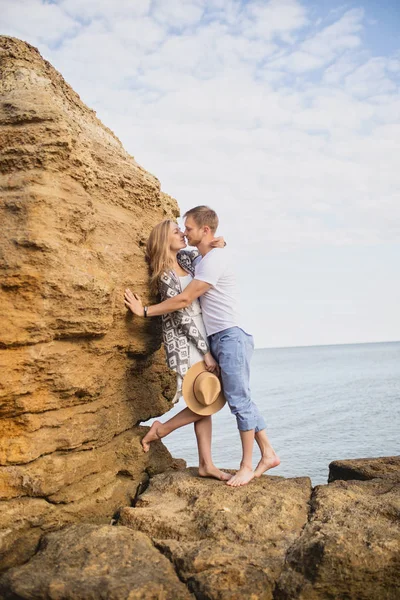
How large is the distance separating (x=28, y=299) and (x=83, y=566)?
170cm

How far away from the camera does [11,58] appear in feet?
15.0

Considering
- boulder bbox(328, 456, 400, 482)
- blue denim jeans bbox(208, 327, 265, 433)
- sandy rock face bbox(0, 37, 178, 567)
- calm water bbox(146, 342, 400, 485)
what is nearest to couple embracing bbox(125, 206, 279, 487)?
blue denim jeans bbox(208, 327, 265, 433)

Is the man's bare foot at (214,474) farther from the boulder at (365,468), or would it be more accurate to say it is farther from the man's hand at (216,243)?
the man's hand at (216,243)

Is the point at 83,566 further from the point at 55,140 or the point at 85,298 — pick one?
the point at 55,140

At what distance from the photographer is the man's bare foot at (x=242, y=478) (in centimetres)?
434

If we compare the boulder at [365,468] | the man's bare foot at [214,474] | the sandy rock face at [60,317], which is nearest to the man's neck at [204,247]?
the sandy rock face at [60,317]

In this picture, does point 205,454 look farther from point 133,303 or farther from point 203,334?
point 133,303

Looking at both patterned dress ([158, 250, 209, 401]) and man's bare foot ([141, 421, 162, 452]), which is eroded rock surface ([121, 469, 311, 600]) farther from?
patterned dress ([158, 250, 209, 401])

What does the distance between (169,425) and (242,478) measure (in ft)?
2.63

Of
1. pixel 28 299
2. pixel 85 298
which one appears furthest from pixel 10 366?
pixel 85 298

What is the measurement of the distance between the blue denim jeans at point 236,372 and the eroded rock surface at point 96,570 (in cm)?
143

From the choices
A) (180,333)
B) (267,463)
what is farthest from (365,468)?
(180,333)

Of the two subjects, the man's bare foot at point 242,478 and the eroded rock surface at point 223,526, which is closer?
the eroded rock surface at point 223,526

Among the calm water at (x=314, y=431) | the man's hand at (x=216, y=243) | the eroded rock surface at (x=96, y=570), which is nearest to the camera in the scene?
the eroded rock surface at (x=96, y=570)
